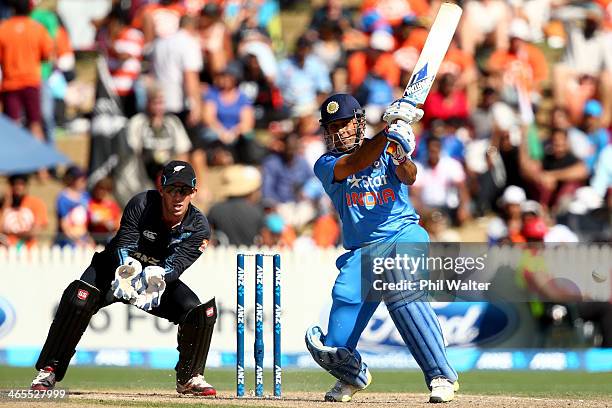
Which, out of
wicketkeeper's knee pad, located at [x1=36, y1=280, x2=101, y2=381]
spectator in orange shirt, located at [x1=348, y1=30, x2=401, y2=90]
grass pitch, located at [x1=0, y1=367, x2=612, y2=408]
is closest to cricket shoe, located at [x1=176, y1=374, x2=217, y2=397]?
grass pitch, located at [x1=0, y1=367, x2=612, y2=408]

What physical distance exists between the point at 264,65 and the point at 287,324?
4.66 metres

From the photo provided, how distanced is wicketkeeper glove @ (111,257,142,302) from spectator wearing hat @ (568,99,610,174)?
851 cm

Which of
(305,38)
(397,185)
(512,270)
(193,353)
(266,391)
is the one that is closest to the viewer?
(397,185)

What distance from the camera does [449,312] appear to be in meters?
14.6

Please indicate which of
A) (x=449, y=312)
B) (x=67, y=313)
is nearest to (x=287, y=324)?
(x=449, y=312)

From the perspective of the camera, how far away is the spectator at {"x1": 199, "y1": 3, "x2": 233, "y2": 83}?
18375 mm

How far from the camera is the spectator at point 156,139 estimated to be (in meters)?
17.2

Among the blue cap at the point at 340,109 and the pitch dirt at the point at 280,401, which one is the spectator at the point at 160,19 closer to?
the pitch dirt at the point at 280,401

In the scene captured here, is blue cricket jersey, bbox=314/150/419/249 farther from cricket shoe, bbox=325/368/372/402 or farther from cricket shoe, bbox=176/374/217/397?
cricket shoe, bbox=176/374/217/397

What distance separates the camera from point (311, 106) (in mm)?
18109

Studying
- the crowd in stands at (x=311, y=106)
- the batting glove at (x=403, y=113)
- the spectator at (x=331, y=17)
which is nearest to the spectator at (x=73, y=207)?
the crowd in stands at (x=311, y=106)

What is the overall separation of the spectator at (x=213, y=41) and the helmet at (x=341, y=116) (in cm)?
858

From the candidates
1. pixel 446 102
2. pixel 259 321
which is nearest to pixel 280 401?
pixel 259 321

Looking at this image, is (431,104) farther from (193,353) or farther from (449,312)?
(193,353)
